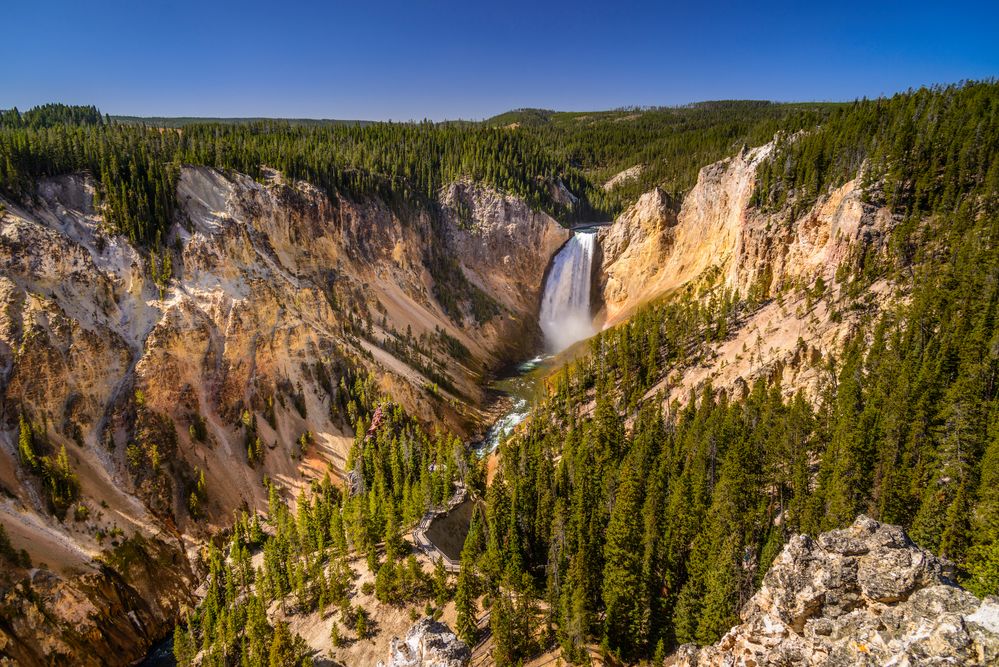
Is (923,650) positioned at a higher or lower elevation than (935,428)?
higher

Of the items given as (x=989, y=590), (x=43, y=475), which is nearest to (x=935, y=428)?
(x=989, y=590)

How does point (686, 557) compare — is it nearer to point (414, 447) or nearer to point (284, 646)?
point (284, 646)

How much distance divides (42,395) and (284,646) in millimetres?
29826

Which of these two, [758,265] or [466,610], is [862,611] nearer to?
[466,610]

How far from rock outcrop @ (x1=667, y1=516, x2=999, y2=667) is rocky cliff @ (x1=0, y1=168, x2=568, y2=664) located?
40678 mm

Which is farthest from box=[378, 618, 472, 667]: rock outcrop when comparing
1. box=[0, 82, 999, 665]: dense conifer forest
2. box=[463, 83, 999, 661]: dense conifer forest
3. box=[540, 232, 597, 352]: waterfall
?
box=[540, 232, 597, 352]: waterfall

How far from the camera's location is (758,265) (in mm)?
58156

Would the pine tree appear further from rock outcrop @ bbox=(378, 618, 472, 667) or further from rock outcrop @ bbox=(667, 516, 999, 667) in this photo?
rock outcrop @ bbox=(667, 516, 999, 667)

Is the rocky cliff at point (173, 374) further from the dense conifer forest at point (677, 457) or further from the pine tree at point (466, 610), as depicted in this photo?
the pine tree at point (466, 610)

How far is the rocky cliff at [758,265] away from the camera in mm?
45062

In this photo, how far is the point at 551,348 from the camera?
9175cm

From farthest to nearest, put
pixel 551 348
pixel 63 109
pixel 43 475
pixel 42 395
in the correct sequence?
pixel 63 109, pixel 551 348, pixel 42 395, pixel 43 475

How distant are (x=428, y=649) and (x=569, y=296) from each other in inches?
3007

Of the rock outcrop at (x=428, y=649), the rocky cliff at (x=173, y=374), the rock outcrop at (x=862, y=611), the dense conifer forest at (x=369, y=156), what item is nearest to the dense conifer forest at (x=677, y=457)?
the dense conifer forest at (x=369, y=156)
